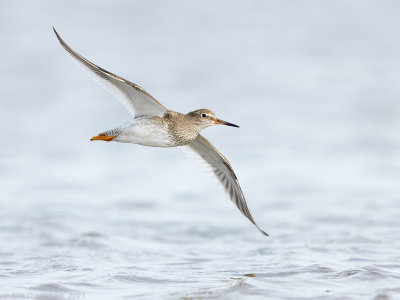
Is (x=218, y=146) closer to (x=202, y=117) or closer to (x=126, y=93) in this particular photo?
(x=202, y=117)

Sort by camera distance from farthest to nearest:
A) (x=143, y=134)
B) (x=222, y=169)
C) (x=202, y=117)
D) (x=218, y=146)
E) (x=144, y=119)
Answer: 1. (x=218, y=146)
2. (x=222, y=169)
3. (x=202, y=117)
4. (x=144, y=119)
5. (x=143, y=134)

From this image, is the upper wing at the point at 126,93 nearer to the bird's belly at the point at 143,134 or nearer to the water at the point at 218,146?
the bird's belly at the point at 143,134

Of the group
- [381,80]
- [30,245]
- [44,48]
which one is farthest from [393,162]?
[44,48]

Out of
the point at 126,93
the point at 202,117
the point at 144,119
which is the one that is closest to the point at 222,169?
the point at 202,117

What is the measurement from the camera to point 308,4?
21578 mm

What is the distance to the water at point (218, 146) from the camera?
7.98 metres

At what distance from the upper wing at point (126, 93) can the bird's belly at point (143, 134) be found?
183mm

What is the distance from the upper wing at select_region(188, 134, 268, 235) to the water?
2.64 feet

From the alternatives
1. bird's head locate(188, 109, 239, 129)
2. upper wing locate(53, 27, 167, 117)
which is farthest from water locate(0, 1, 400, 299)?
upper wing locate(53, 27, 167, 117)

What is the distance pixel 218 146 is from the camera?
14.5 meters

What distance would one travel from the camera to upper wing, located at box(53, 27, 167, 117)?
746cm

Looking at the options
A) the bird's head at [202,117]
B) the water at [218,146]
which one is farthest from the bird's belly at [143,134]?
the water at [218,146]

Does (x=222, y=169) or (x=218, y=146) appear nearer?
(x=222, y=169)

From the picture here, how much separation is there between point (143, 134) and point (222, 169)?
1.61 meters
